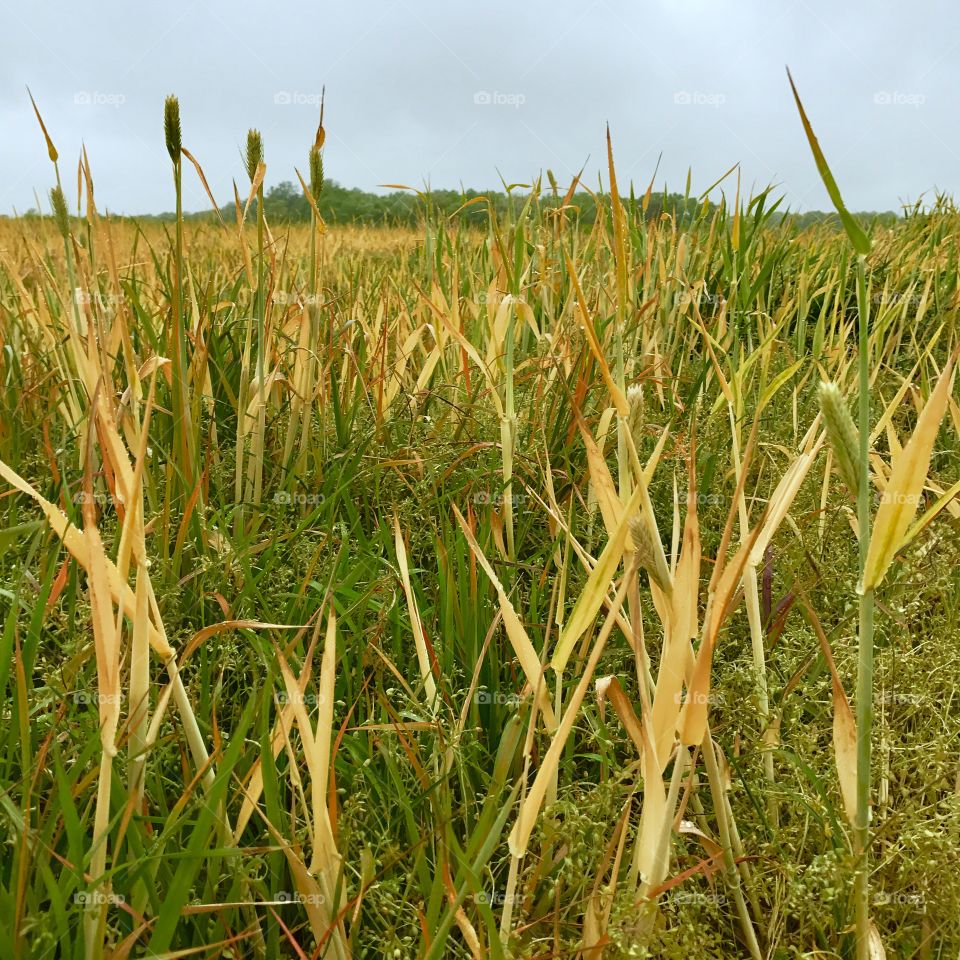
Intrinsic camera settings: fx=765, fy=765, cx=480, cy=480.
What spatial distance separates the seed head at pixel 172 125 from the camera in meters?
0.76

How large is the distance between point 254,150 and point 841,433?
36.4 inches

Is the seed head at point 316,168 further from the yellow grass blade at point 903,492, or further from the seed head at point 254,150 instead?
the yellow grass blade at point 903,492

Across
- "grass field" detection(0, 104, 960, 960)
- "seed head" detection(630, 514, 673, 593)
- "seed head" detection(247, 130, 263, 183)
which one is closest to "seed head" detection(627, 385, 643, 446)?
"grass field" detection(0, 104, 960, 960)

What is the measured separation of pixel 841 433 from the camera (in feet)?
1.42

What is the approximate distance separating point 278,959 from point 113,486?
399 millimetres

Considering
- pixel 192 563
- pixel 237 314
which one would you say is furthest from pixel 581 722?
pixel 237 314

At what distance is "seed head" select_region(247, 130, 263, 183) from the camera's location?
105cm

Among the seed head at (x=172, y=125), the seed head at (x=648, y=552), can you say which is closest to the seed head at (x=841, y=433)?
the seed head at (x=648, y=552)

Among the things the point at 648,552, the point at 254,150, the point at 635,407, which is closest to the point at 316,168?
the point at 254,150

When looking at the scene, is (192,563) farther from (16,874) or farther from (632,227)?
(632,227)

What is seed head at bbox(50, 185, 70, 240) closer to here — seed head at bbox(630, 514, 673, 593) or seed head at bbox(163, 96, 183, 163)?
seed head at bbox(163, 96, 183, 163)

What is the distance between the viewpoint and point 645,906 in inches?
21.0

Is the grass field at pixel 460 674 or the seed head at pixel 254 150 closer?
the grass field at pixel 460 674

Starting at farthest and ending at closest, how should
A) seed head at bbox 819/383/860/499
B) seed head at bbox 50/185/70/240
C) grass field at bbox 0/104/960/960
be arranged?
1. seed head at bbox 50/185/70/240
2. grass field at bbox 0/104/960/960
3. seed head at bbox 819/383/860/499
